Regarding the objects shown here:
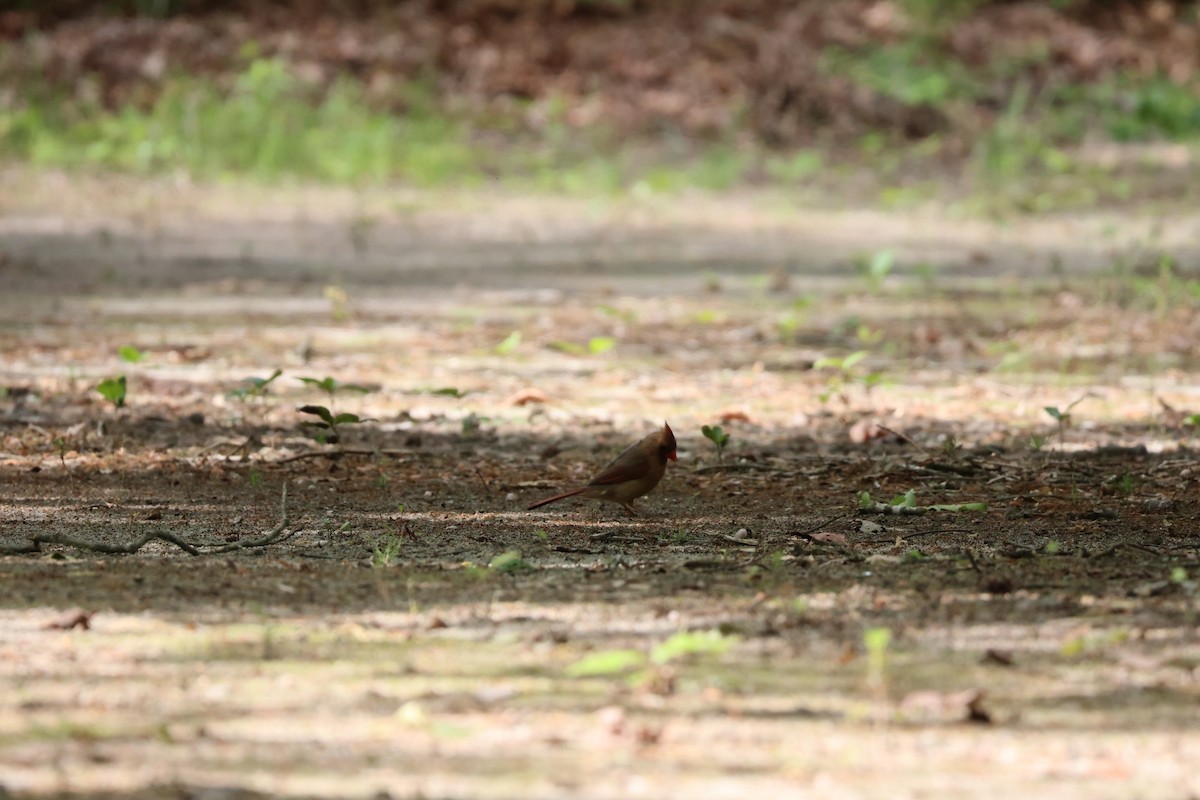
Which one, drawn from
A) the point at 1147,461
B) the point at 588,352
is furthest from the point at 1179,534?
the point at 588,352

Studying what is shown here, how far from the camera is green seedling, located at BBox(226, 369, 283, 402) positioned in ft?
18.4

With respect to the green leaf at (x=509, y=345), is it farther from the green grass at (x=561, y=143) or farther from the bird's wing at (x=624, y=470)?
the green grass at (x=561, y=143)

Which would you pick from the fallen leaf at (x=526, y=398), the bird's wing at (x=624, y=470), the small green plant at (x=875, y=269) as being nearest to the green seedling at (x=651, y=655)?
the bird's wing at (x=624, y=470)

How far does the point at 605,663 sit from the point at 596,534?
1558mm

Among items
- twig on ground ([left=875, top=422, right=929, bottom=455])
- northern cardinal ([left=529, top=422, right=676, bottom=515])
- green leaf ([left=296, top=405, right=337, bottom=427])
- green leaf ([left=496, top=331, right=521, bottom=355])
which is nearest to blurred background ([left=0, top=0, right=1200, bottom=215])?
green leaf ([left=496, top=331, right=521, bottom=355])

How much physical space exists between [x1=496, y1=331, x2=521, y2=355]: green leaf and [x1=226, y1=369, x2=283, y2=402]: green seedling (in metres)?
1.02

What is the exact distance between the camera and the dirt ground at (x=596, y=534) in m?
2.94

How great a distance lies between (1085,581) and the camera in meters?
3.99

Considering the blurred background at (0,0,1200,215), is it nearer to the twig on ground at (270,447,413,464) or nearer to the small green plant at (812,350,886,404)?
the small green plant at (812,350,886,404)

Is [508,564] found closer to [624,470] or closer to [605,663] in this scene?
[624,470]

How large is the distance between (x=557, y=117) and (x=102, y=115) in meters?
3.63

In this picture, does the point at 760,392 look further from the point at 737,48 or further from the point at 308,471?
the point at 737,48

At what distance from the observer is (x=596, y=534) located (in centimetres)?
462

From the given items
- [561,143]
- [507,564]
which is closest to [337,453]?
[507,564]
